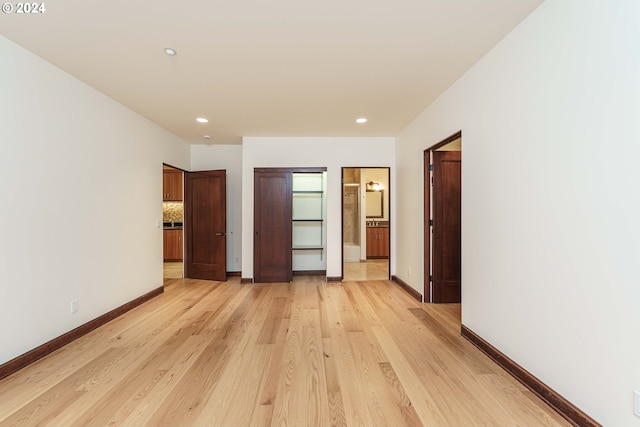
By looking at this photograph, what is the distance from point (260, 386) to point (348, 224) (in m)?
6.50

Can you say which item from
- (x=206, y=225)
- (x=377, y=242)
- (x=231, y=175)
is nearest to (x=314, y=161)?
(x=231, y=175)

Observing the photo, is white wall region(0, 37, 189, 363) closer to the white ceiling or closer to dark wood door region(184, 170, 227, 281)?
the white ceiling

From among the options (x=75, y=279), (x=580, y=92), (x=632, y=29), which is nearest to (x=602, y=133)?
(x=580, y=92)

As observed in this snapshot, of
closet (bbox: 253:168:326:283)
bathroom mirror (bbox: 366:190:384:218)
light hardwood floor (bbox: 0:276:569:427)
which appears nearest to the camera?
light hardwood floor (bbox: 0:276:569:427)

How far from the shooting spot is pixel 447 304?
3.92 m

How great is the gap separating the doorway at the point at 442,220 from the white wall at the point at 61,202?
3.93m

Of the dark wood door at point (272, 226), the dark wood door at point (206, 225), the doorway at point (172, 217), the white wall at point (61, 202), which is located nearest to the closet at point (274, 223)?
the dark wood door at point (272, 226)

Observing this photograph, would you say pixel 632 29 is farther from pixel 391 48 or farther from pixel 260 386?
pixel 260 386

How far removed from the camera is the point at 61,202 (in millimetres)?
2744

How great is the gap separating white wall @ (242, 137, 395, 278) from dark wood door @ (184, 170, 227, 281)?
16.9 inches

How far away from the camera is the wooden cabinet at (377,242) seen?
25.8 feet

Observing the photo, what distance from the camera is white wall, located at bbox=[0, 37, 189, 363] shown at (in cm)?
229

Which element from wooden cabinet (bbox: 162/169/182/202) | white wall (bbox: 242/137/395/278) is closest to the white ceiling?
white wall (bbox: 242/137/395/278)

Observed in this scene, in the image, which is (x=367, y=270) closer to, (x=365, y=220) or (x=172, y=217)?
(x=365, y=220)
